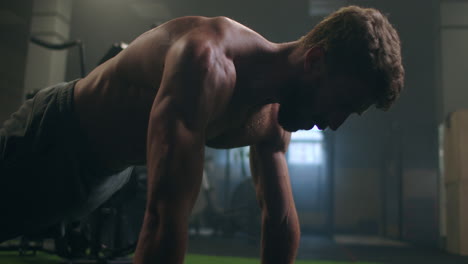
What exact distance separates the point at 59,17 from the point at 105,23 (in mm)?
1867

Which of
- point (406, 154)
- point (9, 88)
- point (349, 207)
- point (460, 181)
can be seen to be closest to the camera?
point (9, 88)

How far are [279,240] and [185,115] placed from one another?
1.97 ft

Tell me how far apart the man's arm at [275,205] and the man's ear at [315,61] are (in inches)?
12.5

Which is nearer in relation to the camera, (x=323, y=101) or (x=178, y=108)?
(x=178, y=108)

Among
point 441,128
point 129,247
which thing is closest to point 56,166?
point 129,247

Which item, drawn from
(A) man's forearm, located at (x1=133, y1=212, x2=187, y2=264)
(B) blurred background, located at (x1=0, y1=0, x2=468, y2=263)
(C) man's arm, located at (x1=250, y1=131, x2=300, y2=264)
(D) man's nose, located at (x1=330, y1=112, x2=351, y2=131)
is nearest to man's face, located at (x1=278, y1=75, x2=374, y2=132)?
(D) man's nose, located at (x1=330, y1=112, x2=351, y2=131)

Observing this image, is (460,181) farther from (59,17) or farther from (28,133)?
(59,17)

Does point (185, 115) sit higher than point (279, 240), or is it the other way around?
point (185, 115)

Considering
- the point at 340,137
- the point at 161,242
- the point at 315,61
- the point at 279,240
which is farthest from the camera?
the point at 340,137

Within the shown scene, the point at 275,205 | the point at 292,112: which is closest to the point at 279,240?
the point at 275,205

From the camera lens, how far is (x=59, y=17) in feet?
17.4

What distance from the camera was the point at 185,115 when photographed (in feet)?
2.55

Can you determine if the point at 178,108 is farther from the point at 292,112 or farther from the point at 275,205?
the point at 275,205

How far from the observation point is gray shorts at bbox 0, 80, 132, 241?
109 centimetres
